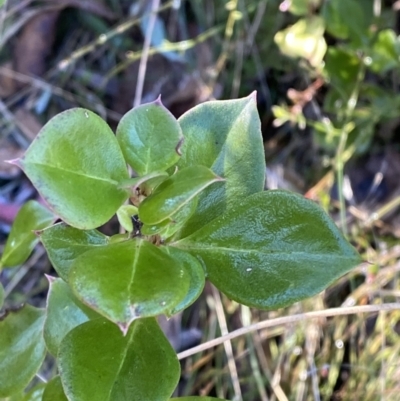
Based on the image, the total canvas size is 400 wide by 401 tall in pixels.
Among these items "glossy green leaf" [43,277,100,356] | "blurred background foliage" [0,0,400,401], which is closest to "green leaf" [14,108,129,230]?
"glossy green leaf" [43,277,100,356]

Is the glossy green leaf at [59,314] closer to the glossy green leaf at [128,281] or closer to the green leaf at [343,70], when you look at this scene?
the glossy green leaf at [128,281]

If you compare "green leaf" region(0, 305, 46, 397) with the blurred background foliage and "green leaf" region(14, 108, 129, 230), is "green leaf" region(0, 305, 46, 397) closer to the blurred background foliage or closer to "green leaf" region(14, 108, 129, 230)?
"green leaf" region(14, 108, 129, 230)

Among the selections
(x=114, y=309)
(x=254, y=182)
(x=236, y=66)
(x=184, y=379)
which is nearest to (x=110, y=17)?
(x=236, y=66)

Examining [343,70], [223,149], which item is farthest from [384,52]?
[223,149]

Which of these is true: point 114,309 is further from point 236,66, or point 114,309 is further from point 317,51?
point 236,66

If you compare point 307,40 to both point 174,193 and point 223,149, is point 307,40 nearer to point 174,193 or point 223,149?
point 223,149

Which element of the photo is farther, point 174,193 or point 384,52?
point 384,52
